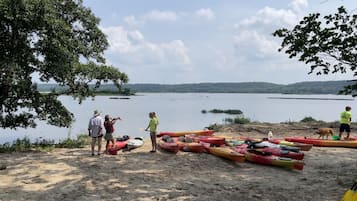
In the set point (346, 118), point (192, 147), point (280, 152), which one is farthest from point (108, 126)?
point (346, 118)

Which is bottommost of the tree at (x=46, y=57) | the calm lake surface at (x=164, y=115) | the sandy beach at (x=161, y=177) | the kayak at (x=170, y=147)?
the calm lake surface at (x=164, y=115)

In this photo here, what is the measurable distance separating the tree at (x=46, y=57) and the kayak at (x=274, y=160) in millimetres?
5780

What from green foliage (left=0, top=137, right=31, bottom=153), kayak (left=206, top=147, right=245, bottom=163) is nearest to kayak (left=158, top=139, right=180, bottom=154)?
kayak (left=206, top=147, right=245, bottom=163)

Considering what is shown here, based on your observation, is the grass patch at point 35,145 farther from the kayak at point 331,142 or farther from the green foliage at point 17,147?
the kayak at point 331,142

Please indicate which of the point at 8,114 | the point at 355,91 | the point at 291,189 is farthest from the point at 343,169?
the point at 8,114

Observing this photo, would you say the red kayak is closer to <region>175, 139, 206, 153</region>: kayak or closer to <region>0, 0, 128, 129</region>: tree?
<region>175, 139, 206, 153</region>: kayak

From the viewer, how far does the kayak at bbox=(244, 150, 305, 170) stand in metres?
12.8

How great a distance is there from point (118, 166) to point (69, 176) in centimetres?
176

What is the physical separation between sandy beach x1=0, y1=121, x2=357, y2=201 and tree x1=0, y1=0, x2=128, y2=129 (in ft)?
6.39

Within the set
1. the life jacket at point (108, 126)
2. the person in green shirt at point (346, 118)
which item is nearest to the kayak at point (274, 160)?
the life jacket at point (108, 126)

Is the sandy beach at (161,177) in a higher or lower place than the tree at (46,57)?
lower

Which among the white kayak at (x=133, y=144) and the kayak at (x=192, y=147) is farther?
the white kayak at (x=133, y=144)

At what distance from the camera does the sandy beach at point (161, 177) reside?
9570 mm

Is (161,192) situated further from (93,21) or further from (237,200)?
(93,21)
